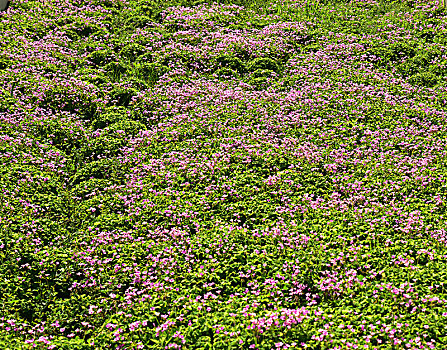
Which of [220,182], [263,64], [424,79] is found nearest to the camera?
[220,182]

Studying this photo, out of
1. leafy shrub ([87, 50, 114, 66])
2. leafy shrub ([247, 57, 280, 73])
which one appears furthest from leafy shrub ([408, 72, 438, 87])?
leafy shrub ([87, 50, 114, 66])

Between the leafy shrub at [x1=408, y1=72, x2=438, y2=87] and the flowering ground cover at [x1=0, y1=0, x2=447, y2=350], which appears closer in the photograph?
the flowering ground cover at [x1=0, y1=0, x2=447, y2=350]

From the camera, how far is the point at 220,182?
834 cm

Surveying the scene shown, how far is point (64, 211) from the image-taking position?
25.7 feet

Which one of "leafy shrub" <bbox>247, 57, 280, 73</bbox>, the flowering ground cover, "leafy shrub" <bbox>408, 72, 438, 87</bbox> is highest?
"leafy shrub" <bbox>408, 72, 438, 87</bbox>

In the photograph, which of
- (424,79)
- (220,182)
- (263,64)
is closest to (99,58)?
(263,64)

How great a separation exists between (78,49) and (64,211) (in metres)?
6.01

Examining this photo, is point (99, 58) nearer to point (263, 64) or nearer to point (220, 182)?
point (263, 64)

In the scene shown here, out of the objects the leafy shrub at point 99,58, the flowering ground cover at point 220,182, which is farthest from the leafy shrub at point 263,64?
the leafy shrub at point 99,58

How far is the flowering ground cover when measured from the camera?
5.88 m

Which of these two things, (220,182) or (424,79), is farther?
(424,79)

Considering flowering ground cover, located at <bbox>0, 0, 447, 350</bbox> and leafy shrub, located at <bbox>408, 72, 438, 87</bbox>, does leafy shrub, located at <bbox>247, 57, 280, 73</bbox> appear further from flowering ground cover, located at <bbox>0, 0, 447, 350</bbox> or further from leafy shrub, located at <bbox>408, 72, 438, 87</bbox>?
leafy shrub, located at <bbox>408, 72, 438, 87</bbox>

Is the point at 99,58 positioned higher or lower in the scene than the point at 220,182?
higher

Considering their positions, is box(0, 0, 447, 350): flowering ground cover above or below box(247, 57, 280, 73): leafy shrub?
below
